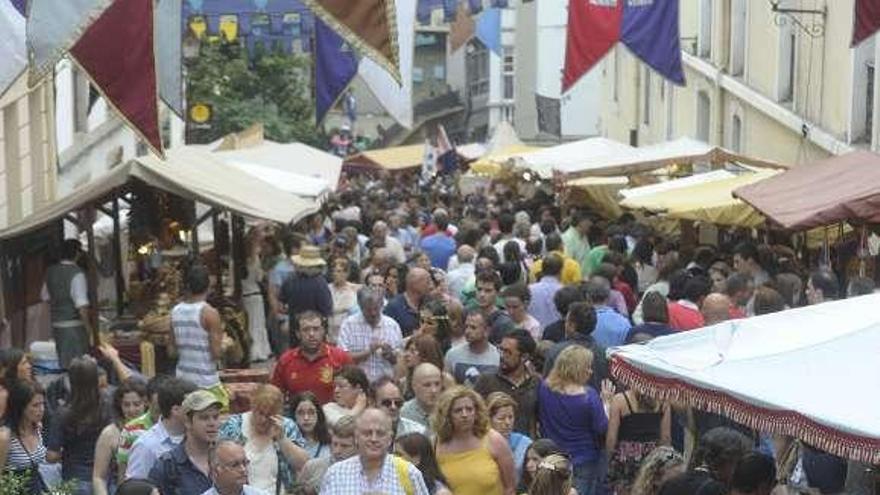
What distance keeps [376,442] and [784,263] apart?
33.2 feet

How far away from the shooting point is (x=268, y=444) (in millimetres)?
10633

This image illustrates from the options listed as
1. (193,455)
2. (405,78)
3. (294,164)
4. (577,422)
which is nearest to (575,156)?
(294,164)

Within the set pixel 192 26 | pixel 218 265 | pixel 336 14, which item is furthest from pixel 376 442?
pixel 192 26

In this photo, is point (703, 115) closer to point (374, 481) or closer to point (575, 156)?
point (575, 156)

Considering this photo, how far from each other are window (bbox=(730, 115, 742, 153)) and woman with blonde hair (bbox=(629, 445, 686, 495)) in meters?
24.5

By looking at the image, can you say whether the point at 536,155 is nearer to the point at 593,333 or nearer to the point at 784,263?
the point at 784,263

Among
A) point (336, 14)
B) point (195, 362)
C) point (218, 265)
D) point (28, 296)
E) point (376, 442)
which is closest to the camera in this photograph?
point (376, 442)

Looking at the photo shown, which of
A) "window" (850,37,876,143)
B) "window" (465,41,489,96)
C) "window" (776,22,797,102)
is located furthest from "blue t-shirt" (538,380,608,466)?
"window" (465,41,489,96)

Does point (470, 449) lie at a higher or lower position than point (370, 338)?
higher

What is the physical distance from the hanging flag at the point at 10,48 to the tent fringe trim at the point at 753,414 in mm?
5891

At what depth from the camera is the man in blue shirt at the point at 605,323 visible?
44.6 ft

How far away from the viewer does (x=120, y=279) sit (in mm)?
19672

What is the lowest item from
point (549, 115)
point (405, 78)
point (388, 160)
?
point (388, 160)

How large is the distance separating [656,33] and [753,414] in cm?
1307
